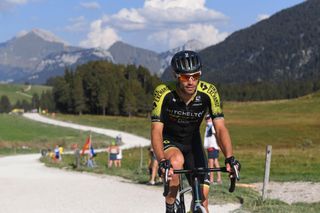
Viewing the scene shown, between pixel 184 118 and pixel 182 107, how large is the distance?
0.14 meters

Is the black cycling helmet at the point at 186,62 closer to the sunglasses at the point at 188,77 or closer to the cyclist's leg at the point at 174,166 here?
the sunglasses at the point at 188,77

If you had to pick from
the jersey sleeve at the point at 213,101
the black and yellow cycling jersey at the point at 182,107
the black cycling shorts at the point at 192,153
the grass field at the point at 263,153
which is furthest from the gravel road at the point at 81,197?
the jersey sleeve at the point at 213,101

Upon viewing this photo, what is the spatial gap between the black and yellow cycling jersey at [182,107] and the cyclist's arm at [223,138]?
0.10 m

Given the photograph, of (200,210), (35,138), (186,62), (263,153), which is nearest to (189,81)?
(186,62)

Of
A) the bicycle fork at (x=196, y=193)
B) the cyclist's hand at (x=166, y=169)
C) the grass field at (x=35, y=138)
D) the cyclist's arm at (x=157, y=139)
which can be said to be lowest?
the grass field at (x=35, y=138)

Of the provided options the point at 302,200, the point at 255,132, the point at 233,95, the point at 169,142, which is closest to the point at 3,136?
the point at 255,132

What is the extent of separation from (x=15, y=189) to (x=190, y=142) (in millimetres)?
10150

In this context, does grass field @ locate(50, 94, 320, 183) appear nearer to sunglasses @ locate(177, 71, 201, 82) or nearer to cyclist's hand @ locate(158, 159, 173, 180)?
sunglasses @ locate(177, 71, 201, 82)

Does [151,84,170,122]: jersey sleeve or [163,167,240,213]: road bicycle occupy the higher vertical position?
[151,84,170,122]: jersey sleeve

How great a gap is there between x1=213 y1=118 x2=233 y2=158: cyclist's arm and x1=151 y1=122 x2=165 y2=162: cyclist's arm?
2.02 ft

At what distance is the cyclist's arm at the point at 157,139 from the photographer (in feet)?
19.0

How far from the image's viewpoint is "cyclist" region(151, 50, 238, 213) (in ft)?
19.1

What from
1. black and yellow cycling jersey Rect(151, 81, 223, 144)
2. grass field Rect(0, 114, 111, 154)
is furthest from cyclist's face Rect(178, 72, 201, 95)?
grass field Rect(0, 114, 111, 154)

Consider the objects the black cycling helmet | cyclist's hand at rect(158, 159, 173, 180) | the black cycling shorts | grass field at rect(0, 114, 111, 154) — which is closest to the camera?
cyclist's hand at rect(158, 159, 173, 180)
